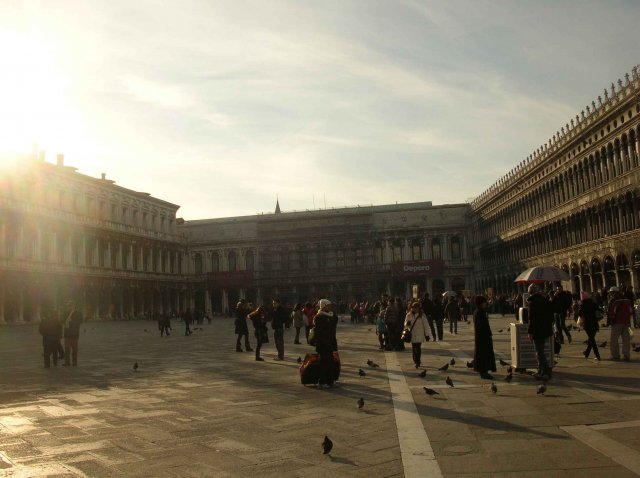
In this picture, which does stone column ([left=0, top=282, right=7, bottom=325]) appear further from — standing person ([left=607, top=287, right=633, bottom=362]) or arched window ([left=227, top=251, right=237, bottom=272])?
standing person ([left=607, top=287, right=633, bottom=362])

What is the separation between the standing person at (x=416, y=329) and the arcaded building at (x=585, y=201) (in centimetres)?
2222

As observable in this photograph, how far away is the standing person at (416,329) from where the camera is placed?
42.4ft

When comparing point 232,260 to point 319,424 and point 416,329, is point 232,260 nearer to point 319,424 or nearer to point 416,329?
point 416,329

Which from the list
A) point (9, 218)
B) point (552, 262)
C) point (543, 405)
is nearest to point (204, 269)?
point (9, 218)

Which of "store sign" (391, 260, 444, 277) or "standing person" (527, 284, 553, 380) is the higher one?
"store sign" (391, 260, 444, 277)

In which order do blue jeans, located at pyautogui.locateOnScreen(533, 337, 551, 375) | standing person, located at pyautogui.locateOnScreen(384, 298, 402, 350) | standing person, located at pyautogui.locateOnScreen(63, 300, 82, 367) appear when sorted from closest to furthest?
blue jeans, located at pyautogui.locateOnScreen(533, 337, 551, 375) → standing person, located at pyautogui.locateOnScreen(63, 300, 82, 367) → standing person, located at pyautogui.locateOnScreen(384, 298, 402, 350)

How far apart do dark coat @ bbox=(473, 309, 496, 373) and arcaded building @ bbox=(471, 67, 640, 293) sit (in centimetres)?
2353

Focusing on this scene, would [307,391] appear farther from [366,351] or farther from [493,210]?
[493,210]

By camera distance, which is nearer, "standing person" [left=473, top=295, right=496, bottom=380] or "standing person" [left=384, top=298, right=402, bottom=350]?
"standing person" [left=473, top=295, right=496, bottom=380]

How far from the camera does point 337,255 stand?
7469 centimetres

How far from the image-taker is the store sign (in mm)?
69812

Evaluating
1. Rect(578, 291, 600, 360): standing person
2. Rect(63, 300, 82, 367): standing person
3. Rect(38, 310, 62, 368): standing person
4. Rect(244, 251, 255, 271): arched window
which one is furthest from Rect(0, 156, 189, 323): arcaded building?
Rect(578, 291, 600, 360): standing person

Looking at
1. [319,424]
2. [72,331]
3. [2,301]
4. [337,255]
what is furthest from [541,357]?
[337,255]

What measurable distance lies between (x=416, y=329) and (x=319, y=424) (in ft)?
18.9
